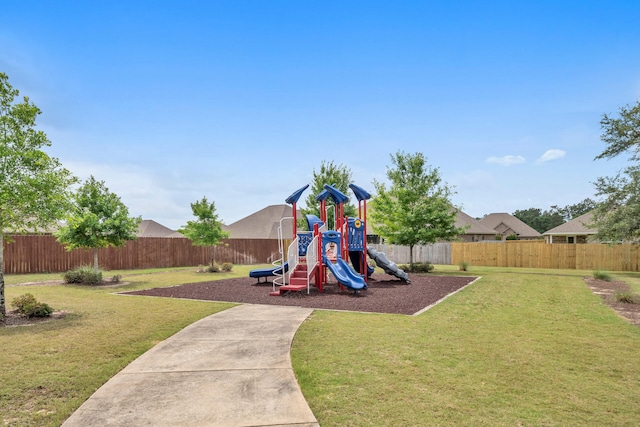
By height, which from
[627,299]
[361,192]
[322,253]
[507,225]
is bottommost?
[627,299]

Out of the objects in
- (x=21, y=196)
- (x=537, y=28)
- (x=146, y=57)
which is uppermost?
(x=537, y=28)

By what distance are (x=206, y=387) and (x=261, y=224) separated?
4082cm

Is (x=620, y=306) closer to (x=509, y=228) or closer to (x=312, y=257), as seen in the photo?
(x=312, y=257)

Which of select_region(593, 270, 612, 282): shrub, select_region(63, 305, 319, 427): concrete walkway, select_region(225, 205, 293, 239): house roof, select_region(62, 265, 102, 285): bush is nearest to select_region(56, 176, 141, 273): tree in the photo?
select_region(62, 265, 102, 285): bush

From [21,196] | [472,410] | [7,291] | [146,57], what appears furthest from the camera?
[7,291]

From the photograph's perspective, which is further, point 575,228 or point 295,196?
point 575,228

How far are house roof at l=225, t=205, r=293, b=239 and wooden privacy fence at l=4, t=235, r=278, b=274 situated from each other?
10.2m

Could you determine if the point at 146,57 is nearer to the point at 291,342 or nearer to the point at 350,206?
the point at 291,342

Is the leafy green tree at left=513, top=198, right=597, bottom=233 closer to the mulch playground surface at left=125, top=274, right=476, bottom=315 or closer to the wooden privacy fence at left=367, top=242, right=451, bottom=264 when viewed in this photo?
the wooden privacy fence at left=367, top=242, right=451, bottom=264

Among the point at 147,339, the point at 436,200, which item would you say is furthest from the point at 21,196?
the point at 436,200

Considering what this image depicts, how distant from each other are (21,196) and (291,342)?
627cm

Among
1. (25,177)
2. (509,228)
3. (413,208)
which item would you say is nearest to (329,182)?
(413,208)

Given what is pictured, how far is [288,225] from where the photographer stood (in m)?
42.6

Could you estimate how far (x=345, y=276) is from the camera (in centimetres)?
1262
